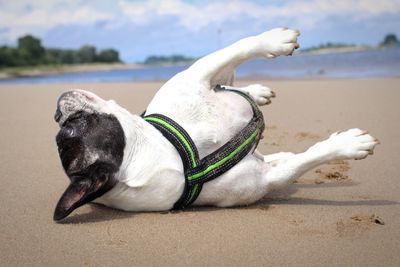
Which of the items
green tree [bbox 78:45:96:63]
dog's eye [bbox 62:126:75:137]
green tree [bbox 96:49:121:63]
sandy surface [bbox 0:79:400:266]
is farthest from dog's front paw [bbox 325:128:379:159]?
green tree [bbox 96:49:121:63]

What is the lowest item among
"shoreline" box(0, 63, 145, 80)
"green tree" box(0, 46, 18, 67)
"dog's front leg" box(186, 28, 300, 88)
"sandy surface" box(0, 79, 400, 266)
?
"shoreline" box(0, 63, 145, 80)

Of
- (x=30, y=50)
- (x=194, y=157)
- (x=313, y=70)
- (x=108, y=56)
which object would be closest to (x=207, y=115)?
(x=194, y=157)

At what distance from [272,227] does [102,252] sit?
2.36 ft

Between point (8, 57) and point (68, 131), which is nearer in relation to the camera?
point (68, 131)

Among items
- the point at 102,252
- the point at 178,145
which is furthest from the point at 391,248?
the point at 102,252

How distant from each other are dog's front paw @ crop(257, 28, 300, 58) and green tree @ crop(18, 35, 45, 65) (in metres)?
35.9

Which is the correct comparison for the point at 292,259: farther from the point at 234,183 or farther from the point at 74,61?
the point at 74,61

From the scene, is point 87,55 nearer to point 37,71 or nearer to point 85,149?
point 37,71

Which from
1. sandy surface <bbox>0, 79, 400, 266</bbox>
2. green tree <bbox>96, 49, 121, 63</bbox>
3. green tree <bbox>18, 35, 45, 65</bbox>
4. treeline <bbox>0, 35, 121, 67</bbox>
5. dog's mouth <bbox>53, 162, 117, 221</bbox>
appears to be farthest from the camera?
green tree <bbox>96, 49, 121, 63</bbox>

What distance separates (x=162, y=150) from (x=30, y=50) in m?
39.7

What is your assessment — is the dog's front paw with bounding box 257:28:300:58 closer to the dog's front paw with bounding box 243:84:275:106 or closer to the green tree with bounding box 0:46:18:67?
the dog's front paw with bounding box 243:84:275:106

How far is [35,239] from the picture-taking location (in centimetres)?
198

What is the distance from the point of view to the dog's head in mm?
1963

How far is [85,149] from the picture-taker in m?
1.97
